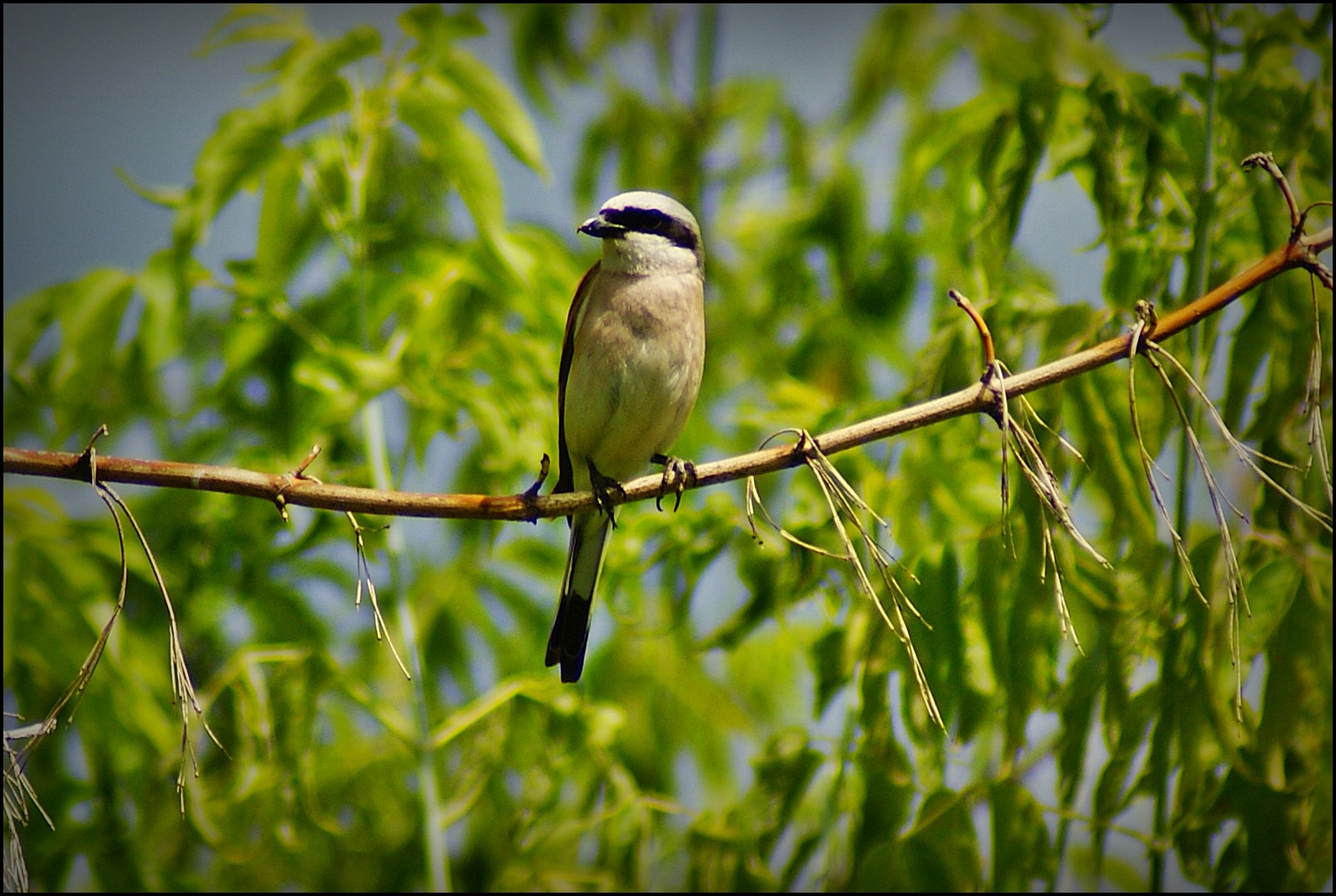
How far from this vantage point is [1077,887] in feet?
10.6

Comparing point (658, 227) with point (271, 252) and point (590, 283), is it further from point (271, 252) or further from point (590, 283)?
point (271, 252)

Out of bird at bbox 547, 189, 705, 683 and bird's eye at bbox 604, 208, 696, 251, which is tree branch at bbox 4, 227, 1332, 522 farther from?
bird's eye at bbox 604, 208, 696, 251

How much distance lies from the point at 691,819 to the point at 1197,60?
7.64 feet

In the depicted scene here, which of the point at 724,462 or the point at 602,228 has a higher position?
the point at 602,228

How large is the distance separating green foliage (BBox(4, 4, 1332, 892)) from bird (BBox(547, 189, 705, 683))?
103 millimetres

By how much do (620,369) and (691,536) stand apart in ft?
1.59

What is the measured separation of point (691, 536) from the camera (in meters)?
2.69

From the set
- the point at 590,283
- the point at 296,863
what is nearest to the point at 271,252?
the point at 590,283

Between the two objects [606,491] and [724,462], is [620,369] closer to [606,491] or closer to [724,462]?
[606,491]

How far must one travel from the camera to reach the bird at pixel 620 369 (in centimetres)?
281

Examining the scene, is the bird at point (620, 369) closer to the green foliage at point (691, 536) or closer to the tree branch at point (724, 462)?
the green foliage at point (691, 536)

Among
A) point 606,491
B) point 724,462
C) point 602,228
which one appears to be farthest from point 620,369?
point 724,462

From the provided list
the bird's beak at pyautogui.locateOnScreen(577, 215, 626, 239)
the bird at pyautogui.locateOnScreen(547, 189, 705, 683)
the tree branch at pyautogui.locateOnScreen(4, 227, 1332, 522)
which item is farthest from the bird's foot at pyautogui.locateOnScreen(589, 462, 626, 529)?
the bird's beak at pyautogui.locateOnScreen(577, 215, 626, 239)

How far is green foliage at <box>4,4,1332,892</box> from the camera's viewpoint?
2.29m
